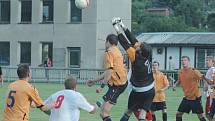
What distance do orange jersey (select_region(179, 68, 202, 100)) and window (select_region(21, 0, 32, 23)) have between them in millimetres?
43620

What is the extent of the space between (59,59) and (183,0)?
38618 millimetres

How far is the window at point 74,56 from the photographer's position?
2286 inches

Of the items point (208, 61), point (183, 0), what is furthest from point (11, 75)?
point (183, 0)

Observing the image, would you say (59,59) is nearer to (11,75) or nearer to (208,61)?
(11,75)

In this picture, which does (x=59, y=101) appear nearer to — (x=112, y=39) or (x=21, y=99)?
(x=21, y=99)

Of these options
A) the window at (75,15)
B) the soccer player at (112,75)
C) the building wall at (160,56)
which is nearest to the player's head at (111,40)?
the soccer player at (112,75)

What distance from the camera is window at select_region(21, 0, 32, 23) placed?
59750mm

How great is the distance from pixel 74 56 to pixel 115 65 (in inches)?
1689

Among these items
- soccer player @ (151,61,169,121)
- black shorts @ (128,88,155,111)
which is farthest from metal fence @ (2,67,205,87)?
black shorts @ (128,88,155,111)

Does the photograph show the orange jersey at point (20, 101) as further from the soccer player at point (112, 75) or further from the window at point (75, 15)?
the window at point (75, 15)

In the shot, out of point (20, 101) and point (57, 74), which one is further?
point (57, 74)

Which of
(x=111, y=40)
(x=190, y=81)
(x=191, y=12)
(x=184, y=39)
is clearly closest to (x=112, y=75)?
(x=111, y=40)

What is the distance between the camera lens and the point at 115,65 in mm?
15609

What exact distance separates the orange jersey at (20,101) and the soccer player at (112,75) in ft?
13.5
